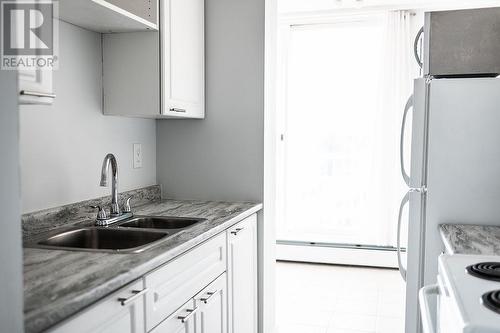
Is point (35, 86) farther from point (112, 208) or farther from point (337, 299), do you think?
point (337, 299)

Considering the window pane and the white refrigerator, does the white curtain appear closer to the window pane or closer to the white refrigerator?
the window pane

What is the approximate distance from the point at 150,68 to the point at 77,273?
4.14 feet

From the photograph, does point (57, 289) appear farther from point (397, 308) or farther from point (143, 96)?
point (397, 308)

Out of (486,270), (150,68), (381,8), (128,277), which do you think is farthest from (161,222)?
(381,8)

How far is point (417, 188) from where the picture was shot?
2.59 metres

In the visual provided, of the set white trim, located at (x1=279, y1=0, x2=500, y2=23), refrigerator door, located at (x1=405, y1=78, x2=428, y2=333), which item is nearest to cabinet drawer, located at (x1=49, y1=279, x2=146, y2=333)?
refrigerator door, located at (x1=405, y1=78, x2=428, y2=333)

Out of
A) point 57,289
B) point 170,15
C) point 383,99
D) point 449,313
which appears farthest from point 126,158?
point 383,99

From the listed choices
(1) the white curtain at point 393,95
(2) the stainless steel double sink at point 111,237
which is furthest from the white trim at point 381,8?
(2) the stainless steel double sink at point 111,237

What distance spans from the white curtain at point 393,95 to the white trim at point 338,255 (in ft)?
0.61

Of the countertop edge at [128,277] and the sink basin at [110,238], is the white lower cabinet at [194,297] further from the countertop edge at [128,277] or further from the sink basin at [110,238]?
the sink basin at [110,238]

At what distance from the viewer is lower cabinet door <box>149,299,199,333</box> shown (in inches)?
65.3

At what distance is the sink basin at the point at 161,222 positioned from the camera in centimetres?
230

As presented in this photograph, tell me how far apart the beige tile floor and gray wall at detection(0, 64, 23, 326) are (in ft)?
8.34

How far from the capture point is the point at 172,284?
1719mm
